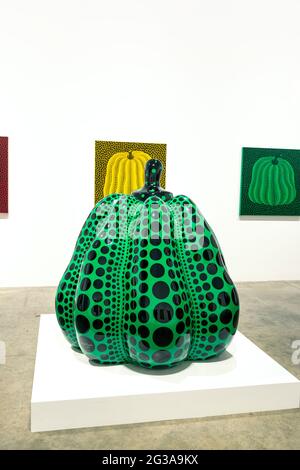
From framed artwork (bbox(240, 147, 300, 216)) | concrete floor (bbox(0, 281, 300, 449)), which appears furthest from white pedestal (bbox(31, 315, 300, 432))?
framed artwork (bbox(240, 147, 300, 216))

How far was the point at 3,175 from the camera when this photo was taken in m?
4.46

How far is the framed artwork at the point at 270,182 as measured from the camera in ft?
16.3

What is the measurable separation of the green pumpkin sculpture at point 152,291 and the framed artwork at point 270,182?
310 centimetres

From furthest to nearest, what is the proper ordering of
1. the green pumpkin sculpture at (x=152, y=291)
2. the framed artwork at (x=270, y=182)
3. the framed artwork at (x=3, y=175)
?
1. the framed artwork at (x=270, y=182)
2. the framed artwork at (x=3, y=175)
3. the green pumpkin sculpture at (x=152, y=291)

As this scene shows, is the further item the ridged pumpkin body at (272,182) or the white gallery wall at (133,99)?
the ridged pumpkin body at (272,182)

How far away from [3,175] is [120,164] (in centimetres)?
117

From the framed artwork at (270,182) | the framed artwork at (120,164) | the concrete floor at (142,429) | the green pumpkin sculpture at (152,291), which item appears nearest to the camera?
the concrete floor at (142,429)

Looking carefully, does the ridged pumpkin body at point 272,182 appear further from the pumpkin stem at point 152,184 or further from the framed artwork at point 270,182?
the pumpkin stem at point 152,184

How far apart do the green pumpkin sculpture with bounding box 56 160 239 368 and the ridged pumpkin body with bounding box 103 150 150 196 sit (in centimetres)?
264

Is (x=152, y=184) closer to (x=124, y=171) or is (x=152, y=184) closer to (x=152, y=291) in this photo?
(x=152, y=291)

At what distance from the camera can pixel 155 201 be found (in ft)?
6.54

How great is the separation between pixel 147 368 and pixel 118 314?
0.28 meters

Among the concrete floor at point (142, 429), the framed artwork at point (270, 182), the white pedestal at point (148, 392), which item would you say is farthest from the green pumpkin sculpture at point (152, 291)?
the framed artwork at point (270, 182)
